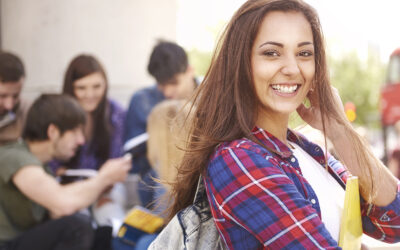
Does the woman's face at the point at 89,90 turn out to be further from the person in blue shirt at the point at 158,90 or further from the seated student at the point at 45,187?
the seated student at the point at 45,187

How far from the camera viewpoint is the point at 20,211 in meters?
3.26

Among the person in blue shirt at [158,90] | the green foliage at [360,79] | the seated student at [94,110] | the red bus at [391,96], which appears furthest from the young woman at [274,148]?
the green foliage at [360,79]

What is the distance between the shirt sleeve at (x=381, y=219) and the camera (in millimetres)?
1760

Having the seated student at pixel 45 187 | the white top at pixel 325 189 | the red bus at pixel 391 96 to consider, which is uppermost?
the white top at pixel 325 189

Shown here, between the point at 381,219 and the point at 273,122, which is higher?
the point at 273,122

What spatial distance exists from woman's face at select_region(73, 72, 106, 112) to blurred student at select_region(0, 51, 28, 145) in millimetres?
413

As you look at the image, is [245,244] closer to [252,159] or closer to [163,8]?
[252,159]

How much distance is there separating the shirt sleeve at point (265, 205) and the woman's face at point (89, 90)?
3073mm

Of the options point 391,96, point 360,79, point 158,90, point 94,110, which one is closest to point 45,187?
point 94,110

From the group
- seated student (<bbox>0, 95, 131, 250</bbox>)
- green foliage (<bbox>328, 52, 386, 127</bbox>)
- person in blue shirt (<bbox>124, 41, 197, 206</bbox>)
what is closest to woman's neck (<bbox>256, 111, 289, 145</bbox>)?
seated student (<bbox>0, 95, 131, 250</bbox>)

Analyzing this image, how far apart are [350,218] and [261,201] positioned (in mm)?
297

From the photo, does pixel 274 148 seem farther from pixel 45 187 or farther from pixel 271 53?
pixel 45 187

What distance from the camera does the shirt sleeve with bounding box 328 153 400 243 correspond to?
5.77ft

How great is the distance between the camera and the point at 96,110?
448cm
